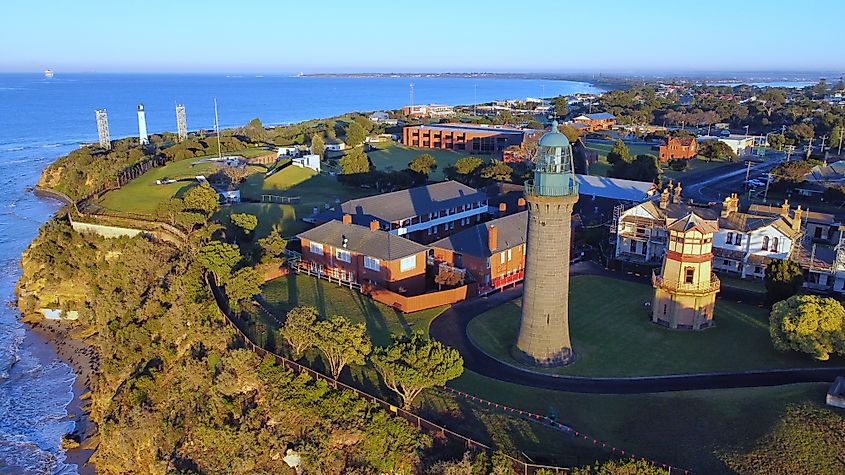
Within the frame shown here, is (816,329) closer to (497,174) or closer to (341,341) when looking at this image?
(341,341)

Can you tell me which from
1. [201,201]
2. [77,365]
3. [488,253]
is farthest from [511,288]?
[77,365]

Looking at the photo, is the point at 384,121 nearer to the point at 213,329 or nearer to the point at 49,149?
the point at 49,149

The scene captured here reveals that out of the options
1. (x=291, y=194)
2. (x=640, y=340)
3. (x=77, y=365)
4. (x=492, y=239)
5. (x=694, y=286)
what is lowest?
(x=77, y=365)

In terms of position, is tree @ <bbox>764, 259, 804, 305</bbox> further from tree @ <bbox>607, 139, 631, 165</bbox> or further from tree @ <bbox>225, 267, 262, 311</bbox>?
tree @ <bbox>607, 139, 631, 165</bbox>

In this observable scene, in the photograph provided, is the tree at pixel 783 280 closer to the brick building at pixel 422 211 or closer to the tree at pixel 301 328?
the brick building at pixel 422 211

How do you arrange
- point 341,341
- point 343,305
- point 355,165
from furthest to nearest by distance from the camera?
point 355,165 → point 343,305 → point 341,341

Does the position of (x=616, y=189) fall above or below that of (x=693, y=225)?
below
